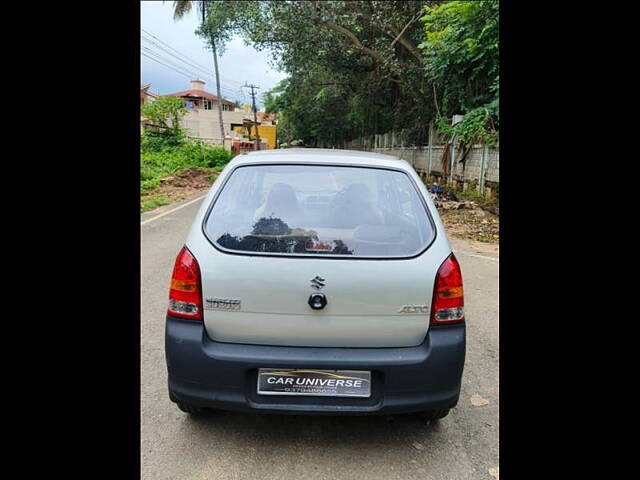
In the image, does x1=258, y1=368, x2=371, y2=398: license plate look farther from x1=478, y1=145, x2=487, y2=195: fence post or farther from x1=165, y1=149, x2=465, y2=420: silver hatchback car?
x1=478, y1=145, x2=487, y2=195: fence post

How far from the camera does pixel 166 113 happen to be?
76.0ft

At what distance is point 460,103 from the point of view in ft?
37.1

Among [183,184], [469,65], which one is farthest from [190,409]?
[183,184]

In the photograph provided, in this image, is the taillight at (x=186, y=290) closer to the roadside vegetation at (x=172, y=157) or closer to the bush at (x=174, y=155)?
the roadside vegetation at (x=172, y=157)

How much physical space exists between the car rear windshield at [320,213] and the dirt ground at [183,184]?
36.5 feet

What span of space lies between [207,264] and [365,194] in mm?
961

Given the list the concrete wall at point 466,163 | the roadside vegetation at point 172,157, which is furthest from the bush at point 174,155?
the concrete wall at point 466,163

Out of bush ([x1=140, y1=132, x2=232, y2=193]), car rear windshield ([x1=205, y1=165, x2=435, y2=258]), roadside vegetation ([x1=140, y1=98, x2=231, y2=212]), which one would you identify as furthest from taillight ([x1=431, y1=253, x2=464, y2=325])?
bush ([x1=140, y1=132, x2=232, y2=193])

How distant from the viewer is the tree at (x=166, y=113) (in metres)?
22.9

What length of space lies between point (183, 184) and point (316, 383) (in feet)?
49.9

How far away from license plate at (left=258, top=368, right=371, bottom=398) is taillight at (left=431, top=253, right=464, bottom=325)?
0.44m

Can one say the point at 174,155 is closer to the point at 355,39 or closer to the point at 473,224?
the point at 355,39
